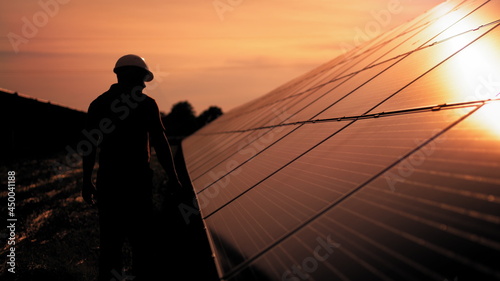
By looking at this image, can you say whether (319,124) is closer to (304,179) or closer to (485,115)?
(304,179)

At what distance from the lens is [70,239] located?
270 inches

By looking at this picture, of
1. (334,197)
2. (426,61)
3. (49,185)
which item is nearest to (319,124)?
(426,61)

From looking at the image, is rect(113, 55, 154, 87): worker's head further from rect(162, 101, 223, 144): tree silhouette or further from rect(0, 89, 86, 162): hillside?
→ rect(162, 101, 223, 144): tree silhouette

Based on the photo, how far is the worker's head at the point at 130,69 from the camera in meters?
4.49

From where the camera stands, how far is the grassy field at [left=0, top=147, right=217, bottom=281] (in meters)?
5.25

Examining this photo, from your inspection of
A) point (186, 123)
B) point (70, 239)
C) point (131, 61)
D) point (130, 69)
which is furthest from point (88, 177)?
point (186, 123)

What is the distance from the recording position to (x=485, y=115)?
2104 mm

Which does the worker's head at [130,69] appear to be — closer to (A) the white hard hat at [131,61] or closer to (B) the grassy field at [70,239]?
(A) the white hard hat at [131,61]

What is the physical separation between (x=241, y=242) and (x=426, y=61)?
11.0ft

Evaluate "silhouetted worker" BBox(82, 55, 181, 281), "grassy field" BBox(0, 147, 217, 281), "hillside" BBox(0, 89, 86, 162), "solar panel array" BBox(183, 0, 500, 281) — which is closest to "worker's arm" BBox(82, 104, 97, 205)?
"silhouetted worker" BBox(82, 55, 181, 281)

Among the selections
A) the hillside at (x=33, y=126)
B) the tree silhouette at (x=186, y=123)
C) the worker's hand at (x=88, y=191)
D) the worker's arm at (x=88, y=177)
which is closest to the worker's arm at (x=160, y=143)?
the worker's arm at (x=88, y=177)

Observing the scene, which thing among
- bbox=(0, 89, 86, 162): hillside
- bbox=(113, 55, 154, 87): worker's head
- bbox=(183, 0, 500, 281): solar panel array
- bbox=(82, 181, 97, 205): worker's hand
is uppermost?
bbox=(0, 89, 86, 162): hillside

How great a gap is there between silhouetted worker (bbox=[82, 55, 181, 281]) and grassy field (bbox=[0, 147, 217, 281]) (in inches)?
36.1

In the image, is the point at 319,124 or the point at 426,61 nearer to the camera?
the point at 426,61
